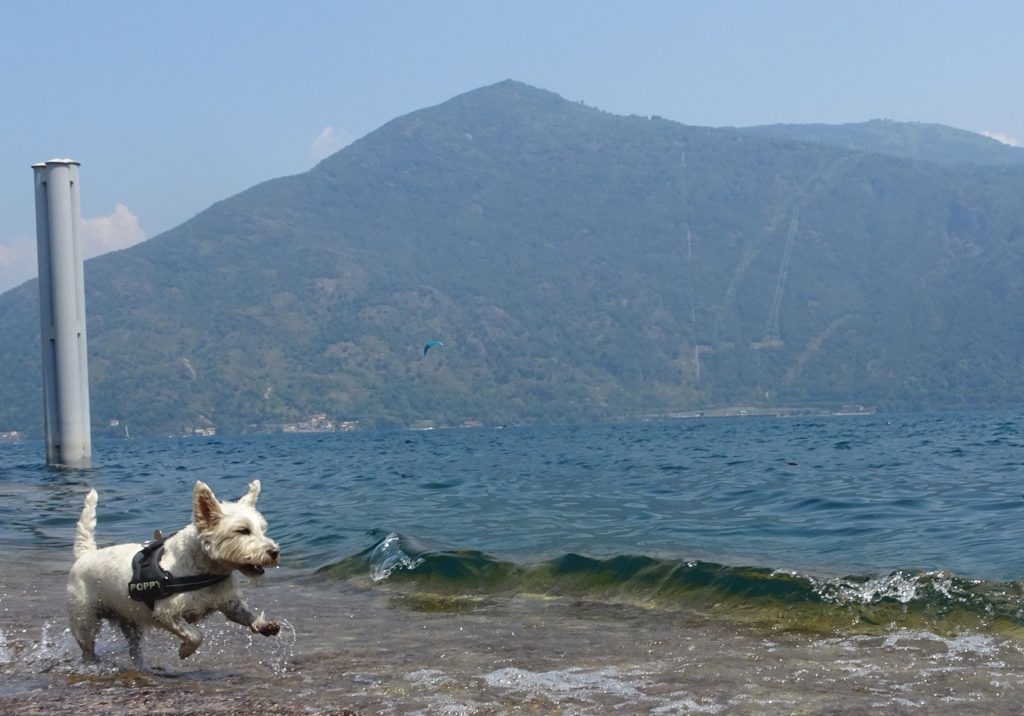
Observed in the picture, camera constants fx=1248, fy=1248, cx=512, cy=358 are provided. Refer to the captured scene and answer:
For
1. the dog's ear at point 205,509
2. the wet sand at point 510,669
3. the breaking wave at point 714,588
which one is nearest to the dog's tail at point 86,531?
the wet sand at point 510,669

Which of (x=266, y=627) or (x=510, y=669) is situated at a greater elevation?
(x=266, y=627)

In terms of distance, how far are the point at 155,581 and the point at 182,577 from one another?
183 mm

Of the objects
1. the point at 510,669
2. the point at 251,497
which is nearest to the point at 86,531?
the point at 251,497

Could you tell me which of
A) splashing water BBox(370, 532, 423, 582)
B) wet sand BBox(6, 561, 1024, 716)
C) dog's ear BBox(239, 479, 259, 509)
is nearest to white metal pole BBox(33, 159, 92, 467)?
splashing water BBox(370, 532, 423, 582)

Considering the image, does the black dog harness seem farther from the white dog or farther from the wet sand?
the wet sand

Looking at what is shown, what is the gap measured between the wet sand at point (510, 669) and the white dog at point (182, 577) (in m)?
0.35

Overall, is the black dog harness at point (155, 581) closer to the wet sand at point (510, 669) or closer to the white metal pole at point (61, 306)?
the wet sand at point (510, 669)

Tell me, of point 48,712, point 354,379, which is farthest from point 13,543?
point 354,379

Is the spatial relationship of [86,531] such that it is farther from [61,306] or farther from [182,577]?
[61,306]

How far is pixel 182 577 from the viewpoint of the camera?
8227 mm

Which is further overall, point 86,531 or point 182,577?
point 86,531

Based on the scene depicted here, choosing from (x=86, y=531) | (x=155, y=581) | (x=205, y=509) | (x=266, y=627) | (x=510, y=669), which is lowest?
(x=510, y=669)

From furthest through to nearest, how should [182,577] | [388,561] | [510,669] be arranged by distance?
[388,561]
[510,669]
[182,577]

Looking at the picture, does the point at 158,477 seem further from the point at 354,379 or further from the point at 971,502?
the point at 354,379
